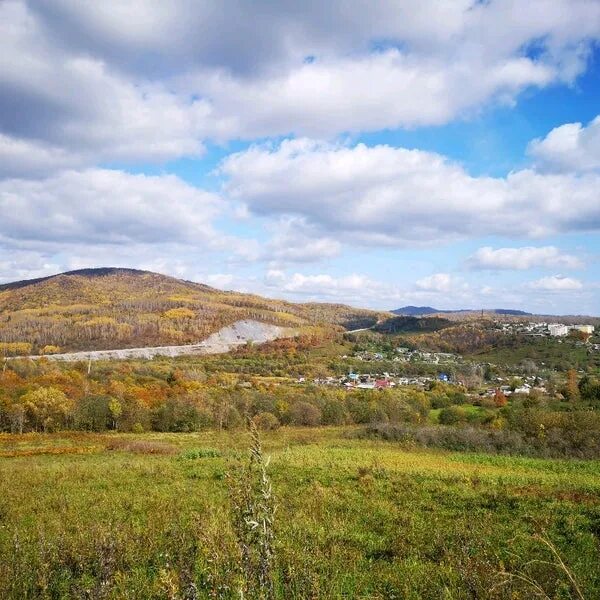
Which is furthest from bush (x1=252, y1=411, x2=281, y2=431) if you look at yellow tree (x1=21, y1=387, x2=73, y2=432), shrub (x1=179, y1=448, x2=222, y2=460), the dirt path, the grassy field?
the dirt path

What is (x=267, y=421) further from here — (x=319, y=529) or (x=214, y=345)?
(x=214, y=345)

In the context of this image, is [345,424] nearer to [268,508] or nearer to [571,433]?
[571,433]

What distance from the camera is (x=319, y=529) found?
11172 millimetres

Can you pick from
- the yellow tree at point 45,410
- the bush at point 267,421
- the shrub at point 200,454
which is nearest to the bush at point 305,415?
the bush at point 267,421

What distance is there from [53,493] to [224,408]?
37.7m

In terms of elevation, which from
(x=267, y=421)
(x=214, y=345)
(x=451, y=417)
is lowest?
(x=214, y=345)

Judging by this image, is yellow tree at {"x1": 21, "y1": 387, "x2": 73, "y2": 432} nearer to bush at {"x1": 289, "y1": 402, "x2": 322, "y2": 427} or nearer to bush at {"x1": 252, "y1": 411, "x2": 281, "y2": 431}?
bush at {"x1": 252, "y1": 411, "x2": 281, "y2": 431}

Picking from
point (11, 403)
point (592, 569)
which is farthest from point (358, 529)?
point (11, 403)

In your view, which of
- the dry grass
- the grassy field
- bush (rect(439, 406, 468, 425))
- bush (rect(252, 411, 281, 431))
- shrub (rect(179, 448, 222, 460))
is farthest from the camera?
bush (rect(439, 406, 468, 425))

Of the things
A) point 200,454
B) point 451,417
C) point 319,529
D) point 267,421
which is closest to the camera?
point 319,529

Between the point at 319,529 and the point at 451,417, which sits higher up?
the point at 319,529

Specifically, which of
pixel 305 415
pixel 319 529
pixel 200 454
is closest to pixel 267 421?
pixel 305 415

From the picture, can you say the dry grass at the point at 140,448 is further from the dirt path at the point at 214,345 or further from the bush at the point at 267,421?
the dirt path at the point at 214,345

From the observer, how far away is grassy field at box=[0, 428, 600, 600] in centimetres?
629
